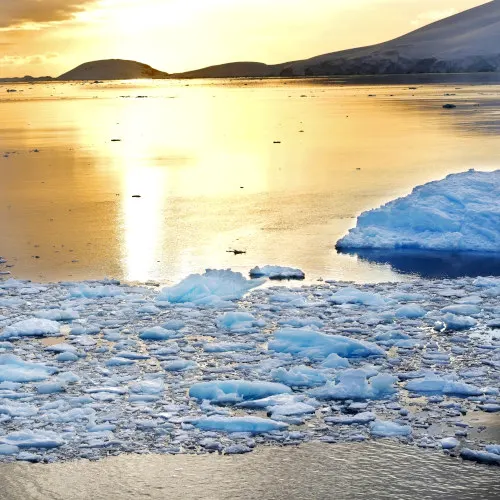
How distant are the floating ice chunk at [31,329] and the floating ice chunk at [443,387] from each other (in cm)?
351

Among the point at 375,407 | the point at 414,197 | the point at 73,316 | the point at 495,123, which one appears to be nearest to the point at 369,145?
the point at 495,123

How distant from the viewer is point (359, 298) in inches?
356

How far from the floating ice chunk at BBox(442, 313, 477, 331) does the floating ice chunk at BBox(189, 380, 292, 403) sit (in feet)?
7.76

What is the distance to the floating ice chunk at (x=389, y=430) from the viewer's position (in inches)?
231

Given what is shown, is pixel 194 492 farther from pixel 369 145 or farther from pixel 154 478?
pixel 369 145

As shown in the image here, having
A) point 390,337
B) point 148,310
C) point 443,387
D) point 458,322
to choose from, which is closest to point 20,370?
point 148,310

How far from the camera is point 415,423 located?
19.8 ft

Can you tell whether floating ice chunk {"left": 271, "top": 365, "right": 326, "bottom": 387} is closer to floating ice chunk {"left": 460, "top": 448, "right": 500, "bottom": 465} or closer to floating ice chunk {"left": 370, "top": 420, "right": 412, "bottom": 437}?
floating ice chunk {"left": 370, "top": 420, "right": 412, "bottom": 437}

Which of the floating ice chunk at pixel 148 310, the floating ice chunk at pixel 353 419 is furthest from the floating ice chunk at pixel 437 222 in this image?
the floating ice chunk at pixel 353 419

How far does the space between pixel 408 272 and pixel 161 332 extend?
3.83 metres

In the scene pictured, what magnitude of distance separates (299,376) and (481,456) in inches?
68.2

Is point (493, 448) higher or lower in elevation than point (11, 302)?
lower

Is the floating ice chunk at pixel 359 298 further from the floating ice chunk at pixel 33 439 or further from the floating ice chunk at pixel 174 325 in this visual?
the floating ice chunk at pixel 33 439

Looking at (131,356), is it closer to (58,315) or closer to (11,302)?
(58,315)
